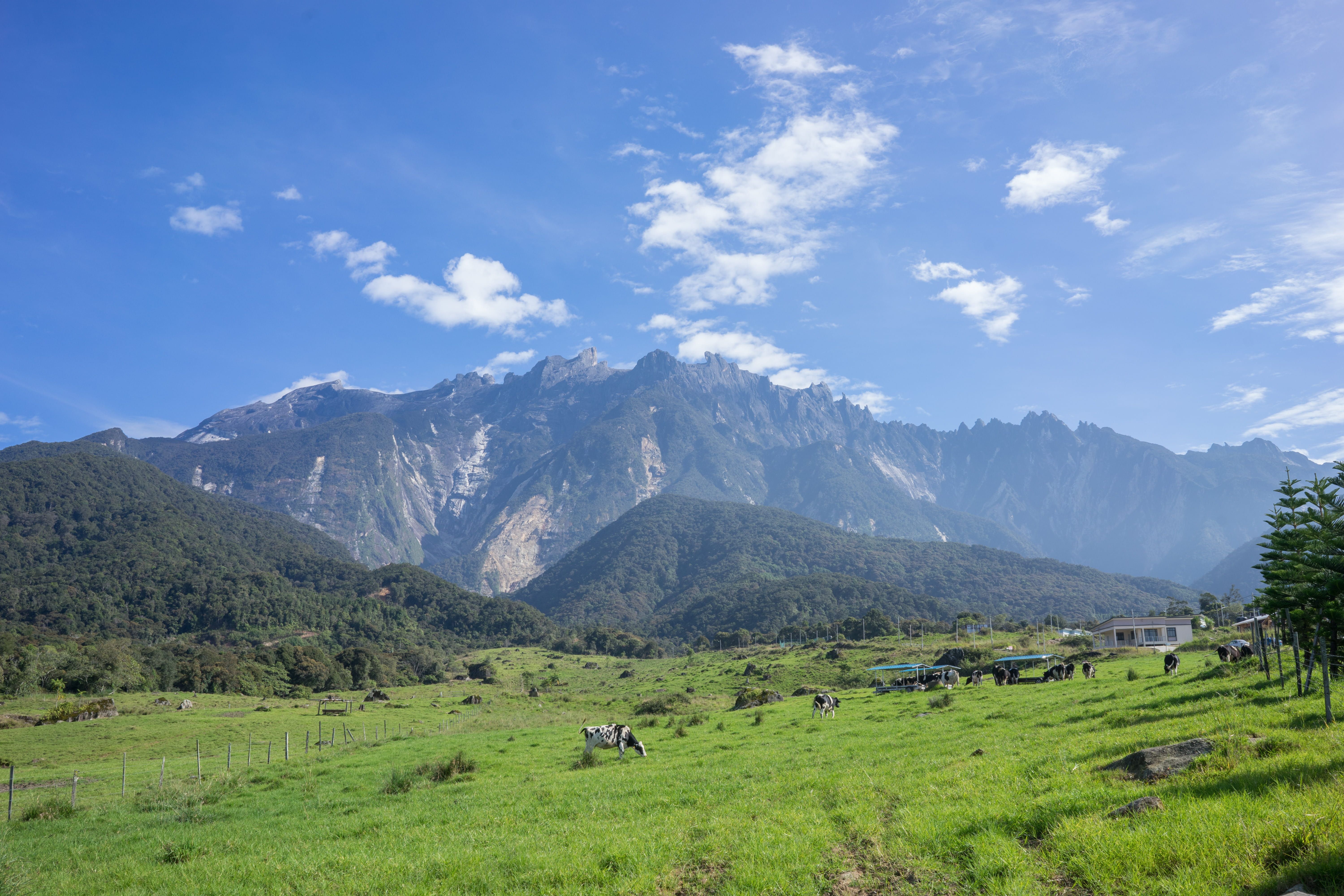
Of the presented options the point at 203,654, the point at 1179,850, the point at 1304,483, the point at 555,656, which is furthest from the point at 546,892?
the point at 555,656

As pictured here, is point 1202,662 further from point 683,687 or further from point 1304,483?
point 683,687

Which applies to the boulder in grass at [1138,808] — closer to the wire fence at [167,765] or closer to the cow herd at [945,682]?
the cow herd at [945,682]

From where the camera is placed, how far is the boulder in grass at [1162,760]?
11805mm

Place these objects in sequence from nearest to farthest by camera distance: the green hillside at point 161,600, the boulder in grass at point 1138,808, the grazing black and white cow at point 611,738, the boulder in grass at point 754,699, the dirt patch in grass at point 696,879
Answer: the boulder in grass at point 1138,808
the dirt patch in grass at point 696,879
the grazing black and white cow at point 611,738
the boulder in grass at point 754,699
the green hillside at point 161,600

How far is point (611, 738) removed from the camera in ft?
96.4

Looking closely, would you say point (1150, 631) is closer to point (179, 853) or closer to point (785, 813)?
point (785, 813)

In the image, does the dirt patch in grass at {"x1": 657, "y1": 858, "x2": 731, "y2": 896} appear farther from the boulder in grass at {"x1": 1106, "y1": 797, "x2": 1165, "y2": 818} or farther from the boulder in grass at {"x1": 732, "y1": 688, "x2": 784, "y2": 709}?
the boulder in grass at {"x1": 732, "y1": 688, "x2": 784, "y2": 709}

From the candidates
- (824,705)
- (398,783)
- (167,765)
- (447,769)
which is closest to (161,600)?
(167,765)

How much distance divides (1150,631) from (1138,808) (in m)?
108

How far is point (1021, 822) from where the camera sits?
10.6 meters

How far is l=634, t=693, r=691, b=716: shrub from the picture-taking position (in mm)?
55906

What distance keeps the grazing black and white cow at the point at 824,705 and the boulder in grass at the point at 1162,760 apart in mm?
26519

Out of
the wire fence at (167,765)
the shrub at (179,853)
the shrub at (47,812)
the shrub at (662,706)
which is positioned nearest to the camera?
the shrub at (179,853)

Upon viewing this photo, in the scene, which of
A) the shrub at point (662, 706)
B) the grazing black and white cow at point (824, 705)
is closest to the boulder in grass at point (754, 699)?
the shrub at point (662, 706)
